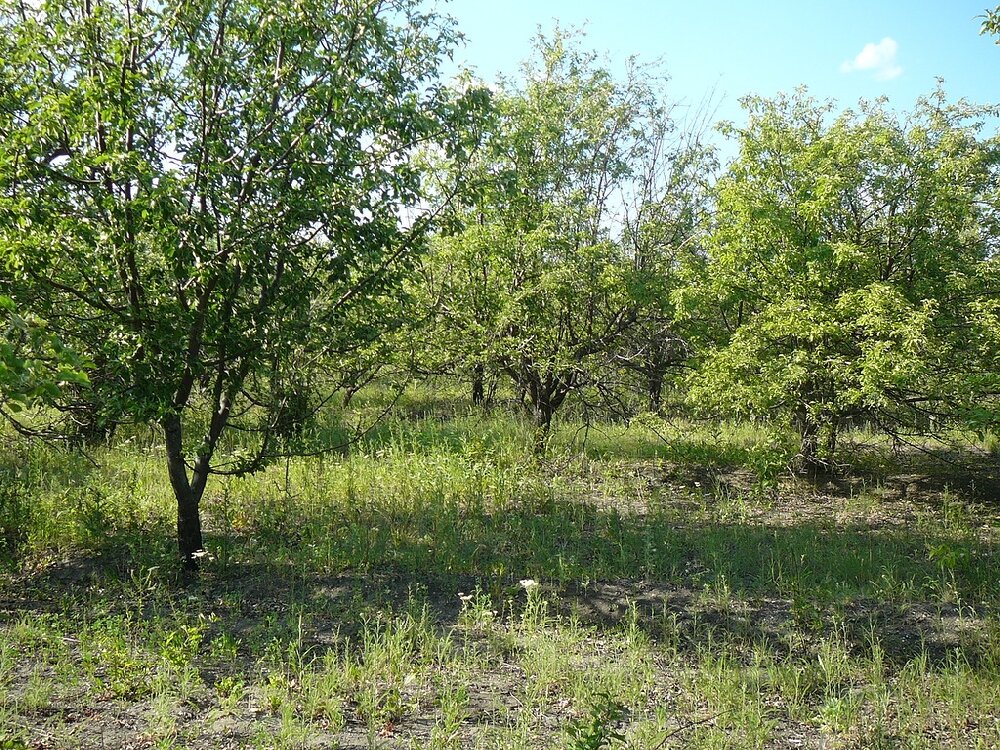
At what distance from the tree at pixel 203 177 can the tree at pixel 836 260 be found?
4.33m

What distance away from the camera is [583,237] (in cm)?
966

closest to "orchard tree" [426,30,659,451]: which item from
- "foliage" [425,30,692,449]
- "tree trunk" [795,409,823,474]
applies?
"foliage" [425,30,692,449]

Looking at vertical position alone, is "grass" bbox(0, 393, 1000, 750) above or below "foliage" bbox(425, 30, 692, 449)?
below

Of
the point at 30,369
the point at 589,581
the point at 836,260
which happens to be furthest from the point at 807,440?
the point at 30,369

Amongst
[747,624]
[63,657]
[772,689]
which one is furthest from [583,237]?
[63,657]

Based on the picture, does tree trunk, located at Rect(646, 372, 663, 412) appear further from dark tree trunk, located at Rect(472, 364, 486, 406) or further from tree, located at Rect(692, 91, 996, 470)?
dark tree trunk, located at Rect(472, 364, 486, 406)

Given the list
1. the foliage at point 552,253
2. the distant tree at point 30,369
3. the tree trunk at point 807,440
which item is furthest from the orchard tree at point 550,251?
the distant tree at point 30,369

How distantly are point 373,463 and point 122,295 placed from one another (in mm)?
4292

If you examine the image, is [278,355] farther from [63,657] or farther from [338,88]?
[63,657]

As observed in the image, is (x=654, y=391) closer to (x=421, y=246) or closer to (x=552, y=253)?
(x=552, y=253)

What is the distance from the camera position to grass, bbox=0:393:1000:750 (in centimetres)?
408

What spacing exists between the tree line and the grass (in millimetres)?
798

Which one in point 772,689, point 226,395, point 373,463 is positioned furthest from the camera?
point 373,463

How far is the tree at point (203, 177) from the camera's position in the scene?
5.15 metres
